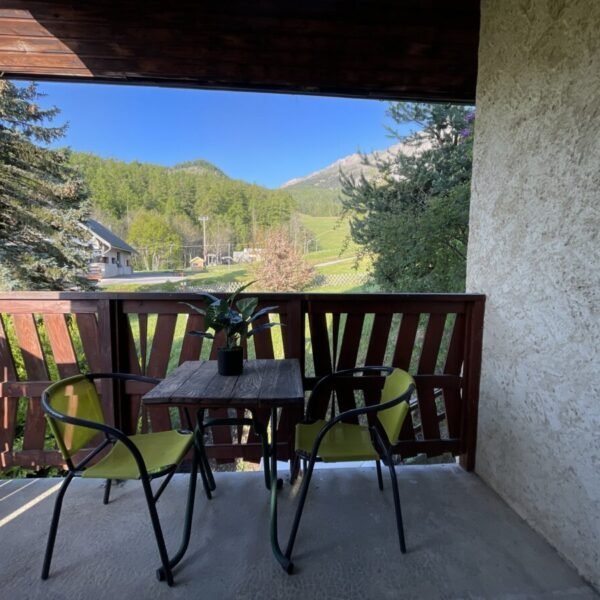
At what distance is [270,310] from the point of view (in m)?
1.88

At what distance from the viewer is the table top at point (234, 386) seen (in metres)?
1.37

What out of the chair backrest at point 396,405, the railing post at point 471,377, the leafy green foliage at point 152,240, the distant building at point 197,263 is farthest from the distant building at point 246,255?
the chair backrest at point 396,405

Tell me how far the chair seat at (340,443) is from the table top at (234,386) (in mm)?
317

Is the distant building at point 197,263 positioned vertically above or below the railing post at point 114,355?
above

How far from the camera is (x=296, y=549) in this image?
1.59 metres

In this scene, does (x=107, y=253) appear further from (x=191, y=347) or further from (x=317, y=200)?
(x=191, y=347)

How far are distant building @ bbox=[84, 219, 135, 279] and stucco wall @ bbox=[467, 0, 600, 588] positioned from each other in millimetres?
7951

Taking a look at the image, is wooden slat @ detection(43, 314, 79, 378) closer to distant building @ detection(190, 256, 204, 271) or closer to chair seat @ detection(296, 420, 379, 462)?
chair seat @ detection(296, 420, 379, 462)

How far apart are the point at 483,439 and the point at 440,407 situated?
92.0 inches

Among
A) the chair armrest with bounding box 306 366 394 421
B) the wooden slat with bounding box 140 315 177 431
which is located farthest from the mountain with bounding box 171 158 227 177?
the chair armrest with bounding box 306 366 394 421

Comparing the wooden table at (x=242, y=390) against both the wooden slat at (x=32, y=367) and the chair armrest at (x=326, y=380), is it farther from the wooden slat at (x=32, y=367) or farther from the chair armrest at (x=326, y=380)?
the wooden slat at (x=32, y=367)

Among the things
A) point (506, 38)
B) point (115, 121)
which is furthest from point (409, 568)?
point (115, 121)

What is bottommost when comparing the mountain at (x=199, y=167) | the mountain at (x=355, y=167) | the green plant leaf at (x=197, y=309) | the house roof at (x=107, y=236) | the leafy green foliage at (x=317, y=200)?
the green plant leaf at (x=197, y=309)

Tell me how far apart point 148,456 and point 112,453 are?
7.5 inches
